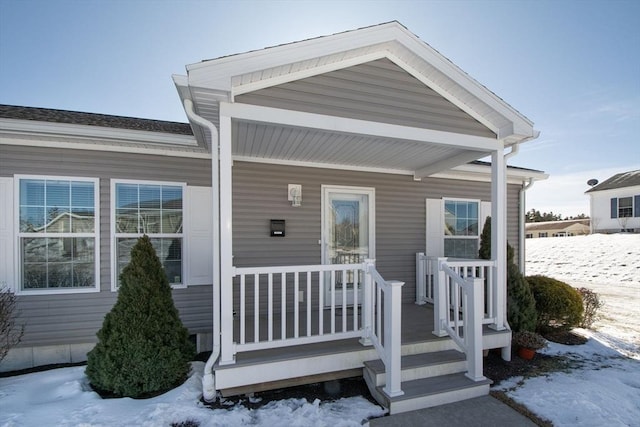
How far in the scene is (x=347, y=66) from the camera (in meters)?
3.28

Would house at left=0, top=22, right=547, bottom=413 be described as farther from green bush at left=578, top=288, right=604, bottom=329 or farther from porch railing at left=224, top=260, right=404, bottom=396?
green bush at left=578, top=288, right=604, bottom=329

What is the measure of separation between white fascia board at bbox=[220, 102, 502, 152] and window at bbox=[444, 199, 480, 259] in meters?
2.41

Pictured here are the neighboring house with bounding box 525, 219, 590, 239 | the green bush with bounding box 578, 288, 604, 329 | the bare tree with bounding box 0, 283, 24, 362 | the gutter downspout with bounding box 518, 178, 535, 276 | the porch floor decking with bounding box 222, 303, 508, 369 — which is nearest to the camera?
the porch floor decking with bounding box 222, 303, 508, 369

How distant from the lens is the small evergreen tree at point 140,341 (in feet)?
9.95

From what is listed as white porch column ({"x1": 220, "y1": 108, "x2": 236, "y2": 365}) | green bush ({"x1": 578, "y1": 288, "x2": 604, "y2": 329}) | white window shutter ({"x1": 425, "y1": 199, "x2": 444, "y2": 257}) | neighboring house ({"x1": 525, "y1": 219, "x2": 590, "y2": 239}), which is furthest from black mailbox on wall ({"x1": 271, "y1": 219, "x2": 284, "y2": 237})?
neighboring house ({"x1": 525, "y1": 219, "x2": 590, "y2": 239})

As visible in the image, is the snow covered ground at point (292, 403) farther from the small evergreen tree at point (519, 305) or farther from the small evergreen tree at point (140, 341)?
the small evergreen tree at point (519, 305)

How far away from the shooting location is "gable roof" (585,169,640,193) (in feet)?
52.3

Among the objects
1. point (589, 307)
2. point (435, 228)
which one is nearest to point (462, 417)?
point (435, 228)

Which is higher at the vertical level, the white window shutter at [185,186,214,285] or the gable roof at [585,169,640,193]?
the gable roof at [585,169,640,193]

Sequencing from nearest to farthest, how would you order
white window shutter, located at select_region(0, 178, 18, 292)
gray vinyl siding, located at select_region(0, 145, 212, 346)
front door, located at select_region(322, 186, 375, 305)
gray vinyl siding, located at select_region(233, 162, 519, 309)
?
white window shutter, located at select_region(0, 178, 18, 292)
gray vinyl siding, located at select_region(0, 145, 212, 346)
gray vinyl siding, located at select_region(233, 162, 519, 309)
front door, located at select_region(322, 186, 375, 305)

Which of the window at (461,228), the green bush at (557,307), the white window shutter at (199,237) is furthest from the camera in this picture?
the window at (461,228)

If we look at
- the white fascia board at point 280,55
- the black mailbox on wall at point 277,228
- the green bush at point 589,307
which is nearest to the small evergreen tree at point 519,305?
the green bush at point 589,307

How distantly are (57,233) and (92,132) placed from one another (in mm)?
1453

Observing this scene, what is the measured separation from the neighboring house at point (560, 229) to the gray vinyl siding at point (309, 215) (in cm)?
2702
